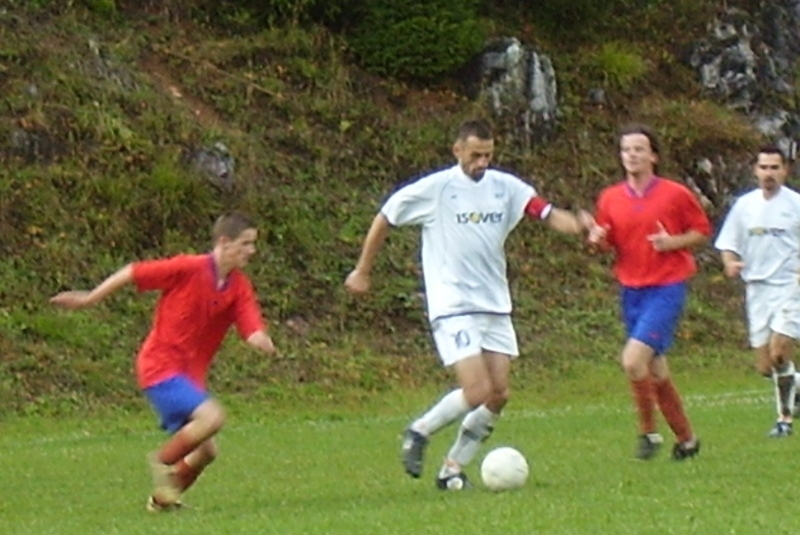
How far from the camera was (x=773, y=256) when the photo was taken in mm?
14133

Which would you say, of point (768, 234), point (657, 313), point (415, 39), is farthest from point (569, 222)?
point (415, 39)

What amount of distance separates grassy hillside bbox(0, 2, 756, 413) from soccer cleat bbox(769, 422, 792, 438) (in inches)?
326

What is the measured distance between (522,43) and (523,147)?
5.94 feet

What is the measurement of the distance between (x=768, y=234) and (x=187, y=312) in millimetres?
5582

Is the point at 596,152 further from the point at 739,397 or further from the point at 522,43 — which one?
the point at 739,397

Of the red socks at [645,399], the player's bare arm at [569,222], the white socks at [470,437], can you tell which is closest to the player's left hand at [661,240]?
the player's bare arm at [569,222]

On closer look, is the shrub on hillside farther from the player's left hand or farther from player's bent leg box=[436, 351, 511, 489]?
player's bent leg box=[436, 351, 511, 489]

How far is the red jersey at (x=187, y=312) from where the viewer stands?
10289 millimetres

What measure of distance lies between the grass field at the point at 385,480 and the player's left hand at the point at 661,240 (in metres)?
1.41

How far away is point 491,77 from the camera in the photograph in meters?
28.9

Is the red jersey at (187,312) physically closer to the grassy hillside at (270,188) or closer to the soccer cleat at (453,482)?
the soccer cleat at (453,482)

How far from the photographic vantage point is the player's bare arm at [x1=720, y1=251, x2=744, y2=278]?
533 inches

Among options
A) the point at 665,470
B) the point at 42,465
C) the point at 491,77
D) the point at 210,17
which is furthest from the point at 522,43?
the point at 665,470

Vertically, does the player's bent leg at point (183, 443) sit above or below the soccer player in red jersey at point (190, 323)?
below
